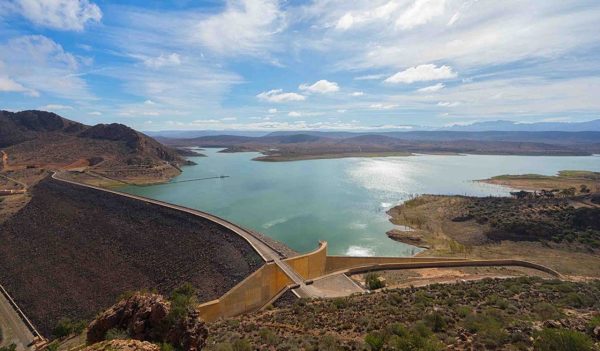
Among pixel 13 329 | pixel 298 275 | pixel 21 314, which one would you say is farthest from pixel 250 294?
pixel 21 314

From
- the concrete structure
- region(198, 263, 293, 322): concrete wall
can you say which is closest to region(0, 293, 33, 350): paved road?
region(198, 263, 293, 322): concrete wall

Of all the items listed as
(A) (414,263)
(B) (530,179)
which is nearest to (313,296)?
(A) (414,263)

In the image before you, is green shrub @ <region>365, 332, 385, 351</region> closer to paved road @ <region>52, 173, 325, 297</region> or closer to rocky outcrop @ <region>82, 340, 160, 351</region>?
rocky outcrop @ <region>82, 340, 160, 351</region>

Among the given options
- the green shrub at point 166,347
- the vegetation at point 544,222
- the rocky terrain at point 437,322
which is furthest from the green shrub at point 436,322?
the vegetation at point 544,222

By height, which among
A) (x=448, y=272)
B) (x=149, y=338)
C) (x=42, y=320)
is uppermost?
(x=149, y=338)

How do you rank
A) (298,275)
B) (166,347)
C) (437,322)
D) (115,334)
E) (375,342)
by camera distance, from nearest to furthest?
(166,347), (115,334), (375,342), (437,322), (298,275)

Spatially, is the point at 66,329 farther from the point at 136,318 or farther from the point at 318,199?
the point at 318,199

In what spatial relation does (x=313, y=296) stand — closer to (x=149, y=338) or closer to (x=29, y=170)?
(x=149, y=338)
